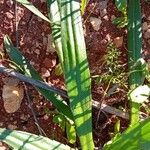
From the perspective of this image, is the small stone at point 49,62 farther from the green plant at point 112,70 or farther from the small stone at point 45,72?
the green plant at point 112,70

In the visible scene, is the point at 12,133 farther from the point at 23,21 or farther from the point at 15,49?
the point at 23,21

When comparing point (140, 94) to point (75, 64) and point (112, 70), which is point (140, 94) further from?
point (75, 64)

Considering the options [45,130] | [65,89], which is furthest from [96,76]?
[45,130]

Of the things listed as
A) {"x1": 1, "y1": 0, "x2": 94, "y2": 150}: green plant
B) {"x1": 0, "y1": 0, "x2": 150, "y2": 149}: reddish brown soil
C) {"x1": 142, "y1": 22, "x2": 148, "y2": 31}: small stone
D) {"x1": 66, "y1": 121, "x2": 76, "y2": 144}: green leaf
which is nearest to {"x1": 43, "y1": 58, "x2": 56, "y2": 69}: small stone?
{"x1": 0, "y1": 0, "x2": 150, "y2": 149}: reddish brown soil

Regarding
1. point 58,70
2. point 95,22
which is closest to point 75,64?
point 58,70

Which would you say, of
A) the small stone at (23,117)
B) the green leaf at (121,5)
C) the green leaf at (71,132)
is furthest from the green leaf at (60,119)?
the green leaf at (121,5)

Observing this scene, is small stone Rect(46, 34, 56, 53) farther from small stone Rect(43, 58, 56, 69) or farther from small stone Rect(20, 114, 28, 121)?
small stone Rect(20, 114, 28, 121)
